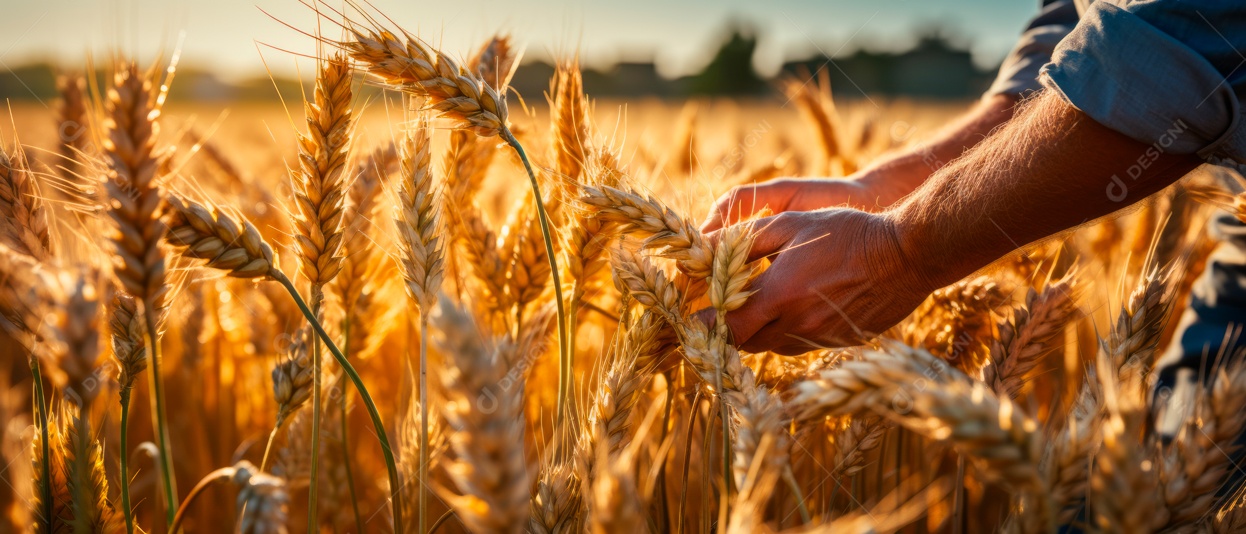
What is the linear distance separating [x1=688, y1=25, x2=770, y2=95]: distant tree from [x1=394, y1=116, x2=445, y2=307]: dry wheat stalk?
153 feet

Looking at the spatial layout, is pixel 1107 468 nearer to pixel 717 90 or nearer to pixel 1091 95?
pixel 1091 95

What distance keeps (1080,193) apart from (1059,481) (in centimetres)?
64

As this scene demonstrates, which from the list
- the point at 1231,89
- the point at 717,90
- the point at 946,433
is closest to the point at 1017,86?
the point at 1231,89

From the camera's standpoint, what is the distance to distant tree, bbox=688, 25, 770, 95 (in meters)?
46.5

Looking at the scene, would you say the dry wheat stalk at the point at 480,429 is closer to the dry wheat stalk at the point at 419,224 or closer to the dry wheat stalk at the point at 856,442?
the dry wheat stalk at the point at 419,224

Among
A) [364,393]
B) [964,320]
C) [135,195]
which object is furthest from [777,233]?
[135,195]

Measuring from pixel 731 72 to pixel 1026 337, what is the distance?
4831 cm

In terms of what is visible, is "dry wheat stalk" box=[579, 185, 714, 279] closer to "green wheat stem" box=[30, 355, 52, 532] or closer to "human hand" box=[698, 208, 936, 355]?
"human hand" box=[698, 208, 936, 355]

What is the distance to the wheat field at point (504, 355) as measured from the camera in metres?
0.83

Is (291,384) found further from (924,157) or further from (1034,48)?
(1034,48)

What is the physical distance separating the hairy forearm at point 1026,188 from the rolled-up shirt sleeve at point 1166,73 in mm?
41

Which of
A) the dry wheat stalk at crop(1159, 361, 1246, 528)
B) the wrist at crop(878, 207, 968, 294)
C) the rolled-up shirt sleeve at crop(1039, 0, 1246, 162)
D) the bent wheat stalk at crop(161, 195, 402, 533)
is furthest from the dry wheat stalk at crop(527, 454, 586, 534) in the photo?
the rolled-up shirt sleeve at crop(1039, 0, 1246, 162)

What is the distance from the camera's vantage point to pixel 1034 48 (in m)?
2.06

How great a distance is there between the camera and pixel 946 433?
767 millimetres
